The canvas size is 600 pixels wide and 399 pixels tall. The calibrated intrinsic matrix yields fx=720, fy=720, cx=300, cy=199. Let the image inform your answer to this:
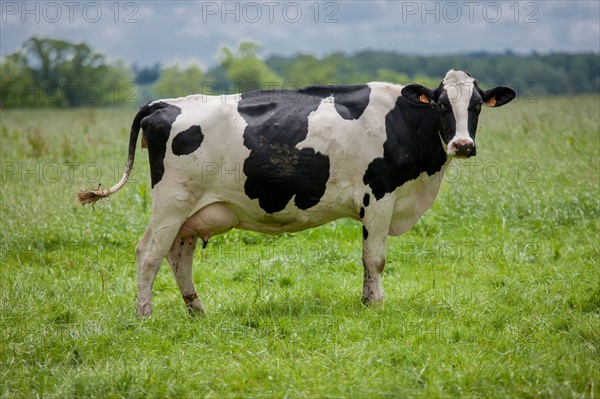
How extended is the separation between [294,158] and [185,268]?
168 centimetres

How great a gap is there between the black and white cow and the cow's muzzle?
14 mm

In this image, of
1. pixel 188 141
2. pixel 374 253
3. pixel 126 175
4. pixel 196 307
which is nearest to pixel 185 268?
pixel 196 307

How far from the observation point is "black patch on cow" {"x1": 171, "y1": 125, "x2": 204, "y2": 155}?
727 centimetres

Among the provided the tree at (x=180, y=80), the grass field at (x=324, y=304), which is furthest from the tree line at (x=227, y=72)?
the grass field at (x=324, y=304)

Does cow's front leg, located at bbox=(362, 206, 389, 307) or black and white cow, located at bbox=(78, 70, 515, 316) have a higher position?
black and white cow, located at bbox=(78, 70, 515, 316)

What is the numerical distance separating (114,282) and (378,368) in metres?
4.24

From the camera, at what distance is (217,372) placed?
5816mm

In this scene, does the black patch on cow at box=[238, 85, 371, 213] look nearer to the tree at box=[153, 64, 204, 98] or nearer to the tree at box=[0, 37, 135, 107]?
the tree at box=[0, 37, 135, 107]

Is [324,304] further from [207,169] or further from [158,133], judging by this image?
[158,133]

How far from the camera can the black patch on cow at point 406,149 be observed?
7488mm

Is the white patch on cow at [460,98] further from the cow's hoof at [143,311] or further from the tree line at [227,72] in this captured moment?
the tree line at [227,72]

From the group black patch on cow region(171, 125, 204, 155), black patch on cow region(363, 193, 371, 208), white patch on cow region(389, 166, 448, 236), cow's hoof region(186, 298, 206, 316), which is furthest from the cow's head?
cow's hoof region(186, 298, 206, 316)

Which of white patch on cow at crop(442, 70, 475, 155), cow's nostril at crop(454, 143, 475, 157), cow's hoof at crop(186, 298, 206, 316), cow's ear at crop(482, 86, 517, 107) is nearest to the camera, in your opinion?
cow's nostril at crop(454, 143, 475, 157)

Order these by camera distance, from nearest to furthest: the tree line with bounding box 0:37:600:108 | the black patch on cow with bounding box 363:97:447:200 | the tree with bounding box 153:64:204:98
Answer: the black patch on cow with bounding box 363:97:447:200 < the tree line with bounding box 0:37:600:108 < the tree with bounding box 153:64:204:98
